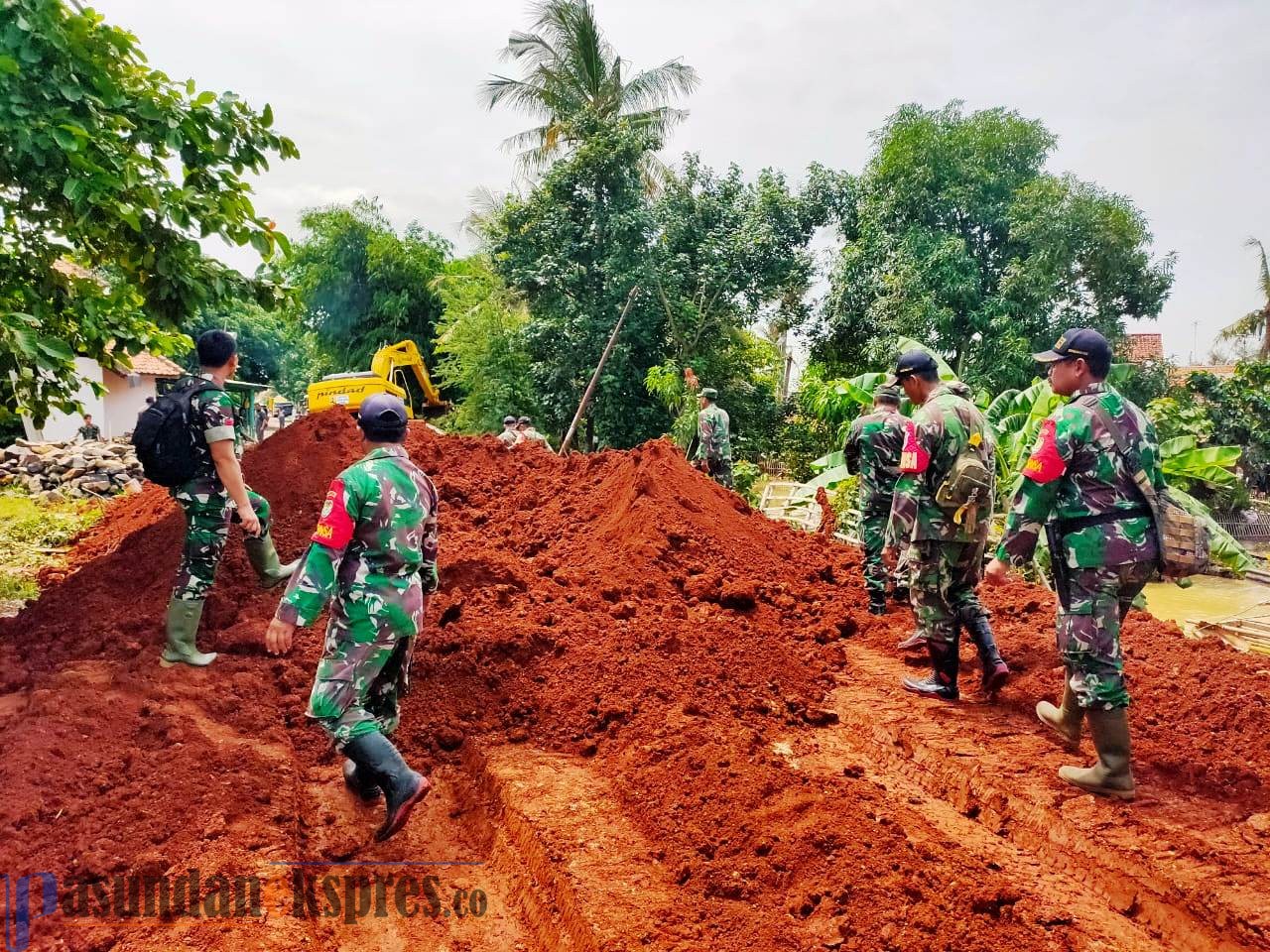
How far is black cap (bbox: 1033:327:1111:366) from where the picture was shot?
3781 mm

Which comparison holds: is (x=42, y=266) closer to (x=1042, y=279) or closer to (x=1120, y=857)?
(x=1120, y=857)

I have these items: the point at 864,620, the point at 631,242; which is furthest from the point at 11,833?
the point at 631,242

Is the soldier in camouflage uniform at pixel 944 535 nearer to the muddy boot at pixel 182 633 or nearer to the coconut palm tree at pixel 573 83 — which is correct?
the muddy boot at pixel 182 633

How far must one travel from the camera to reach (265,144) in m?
6.04

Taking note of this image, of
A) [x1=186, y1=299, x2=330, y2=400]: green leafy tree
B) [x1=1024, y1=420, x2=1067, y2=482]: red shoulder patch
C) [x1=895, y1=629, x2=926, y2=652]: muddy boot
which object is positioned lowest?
[x1=895, y1=629, x2=926, y2=652]: muddy boot

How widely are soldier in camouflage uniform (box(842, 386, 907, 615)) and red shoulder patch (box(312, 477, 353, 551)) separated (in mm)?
4608

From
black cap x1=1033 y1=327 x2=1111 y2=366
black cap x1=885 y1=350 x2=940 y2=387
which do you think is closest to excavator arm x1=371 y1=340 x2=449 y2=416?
black cap x1=885 y1=350 x2=940 y2=387

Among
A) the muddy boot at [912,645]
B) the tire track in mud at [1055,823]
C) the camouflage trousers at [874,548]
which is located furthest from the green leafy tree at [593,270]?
the tire track in mud at [1055,823]

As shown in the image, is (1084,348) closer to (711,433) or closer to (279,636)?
(279,636)

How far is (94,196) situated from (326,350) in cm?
2655

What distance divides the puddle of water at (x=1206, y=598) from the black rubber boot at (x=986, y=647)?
7.05 metres

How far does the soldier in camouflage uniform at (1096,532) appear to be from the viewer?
363cm

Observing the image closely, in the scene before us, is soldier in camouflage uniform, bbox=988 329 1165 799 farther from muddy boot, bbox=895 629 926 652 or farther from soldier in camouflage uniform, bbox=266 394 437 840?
soldier in camouflage uniform, bbox=266 394 437 840

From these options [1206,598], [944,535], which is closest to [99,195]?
[944,535]
